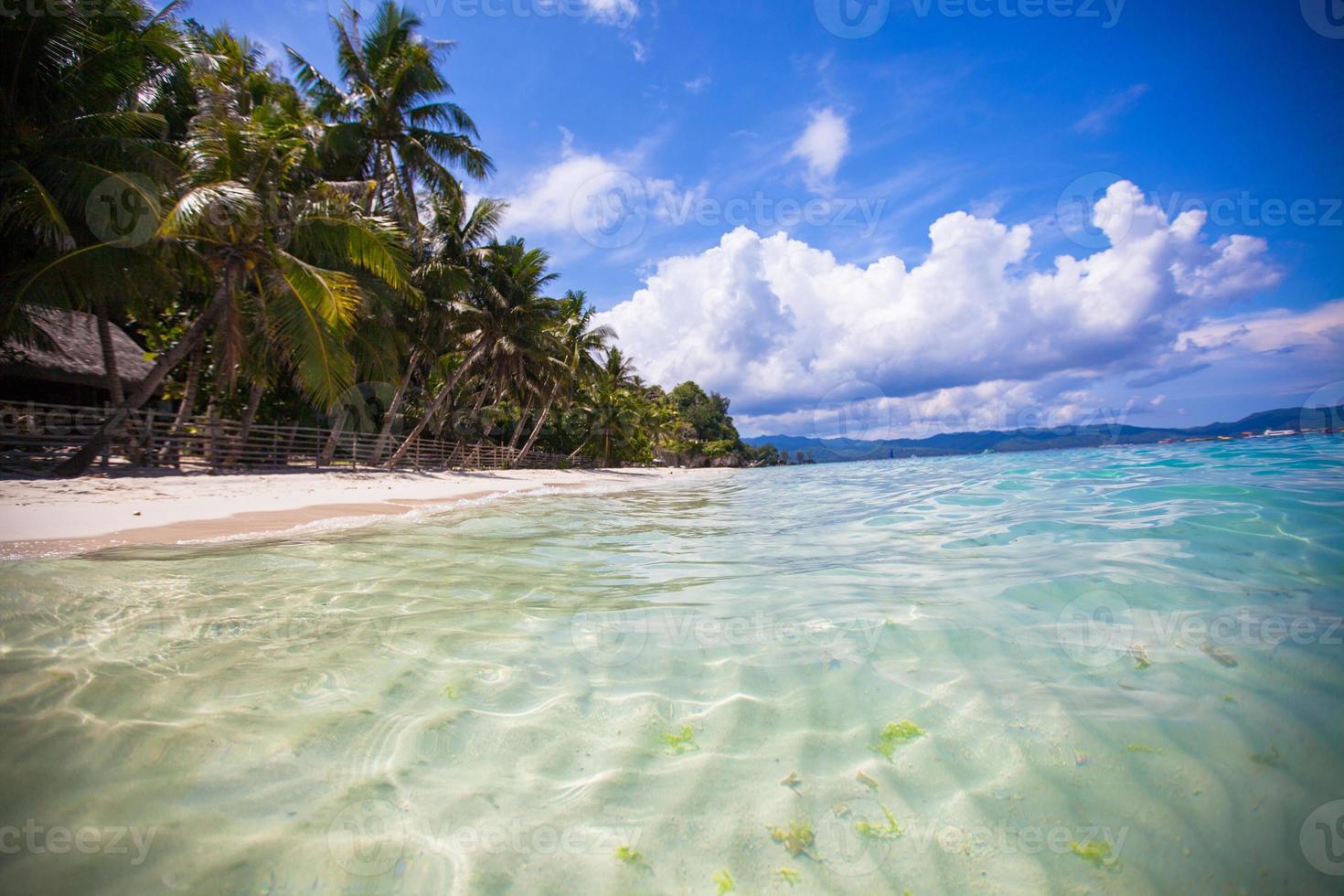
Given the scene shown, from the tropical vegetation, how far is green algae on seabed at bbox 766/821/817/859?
37.9ft

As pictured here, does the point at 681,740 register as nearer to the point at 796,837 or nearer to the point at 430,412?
the point at 796,837

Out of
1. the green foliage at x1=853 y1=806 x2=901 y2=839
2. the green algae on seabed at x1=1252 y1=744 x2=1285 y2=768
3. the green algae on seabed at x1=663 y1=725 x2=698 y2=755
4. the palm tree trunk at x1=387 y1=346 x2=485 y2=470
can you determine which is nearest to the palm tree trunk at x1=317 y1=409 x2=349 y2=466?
the palm tree trunk at x1=387 y1=346 x2=485 y2=470

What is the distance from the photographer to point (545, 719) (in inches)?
78.2

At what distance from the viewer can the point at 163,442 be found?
1268 cm

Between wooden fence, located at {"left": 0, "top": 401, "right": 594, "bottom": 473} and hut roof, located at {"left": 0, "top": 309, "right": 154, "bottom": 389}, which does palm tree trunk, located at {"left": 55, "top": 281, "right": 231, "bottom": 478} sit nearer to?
wooden fence, located at {"left": 0, "top": 401, "right": 594, "bottom": 473}

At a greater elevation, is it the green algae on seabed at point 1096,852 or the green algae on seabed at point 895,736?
the green algae on seabed at point 895,736

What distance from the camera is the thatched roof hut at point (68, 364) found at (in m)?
13.2

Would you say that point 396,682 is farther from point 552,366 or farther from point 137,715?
point 552,366

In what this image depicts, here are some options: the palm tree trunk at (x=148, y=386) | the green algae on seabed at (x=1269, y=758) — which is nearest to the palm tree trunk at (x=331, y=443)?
the palm tree trunk at (x=148, y=386)

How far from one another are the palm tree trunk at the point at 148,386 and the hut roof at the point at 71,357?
214 cm

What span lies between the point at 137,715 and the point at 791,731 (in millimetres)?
2322

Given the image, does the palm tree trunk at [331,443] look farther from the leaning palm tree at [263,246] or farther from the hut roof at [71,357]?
the hut roof at [71,357]

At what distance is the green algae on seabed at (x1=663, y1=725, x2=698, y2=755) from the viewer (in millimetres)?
1827

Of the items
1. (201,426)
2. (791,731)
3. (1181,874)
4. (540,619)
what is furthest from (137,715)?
(201,426)
